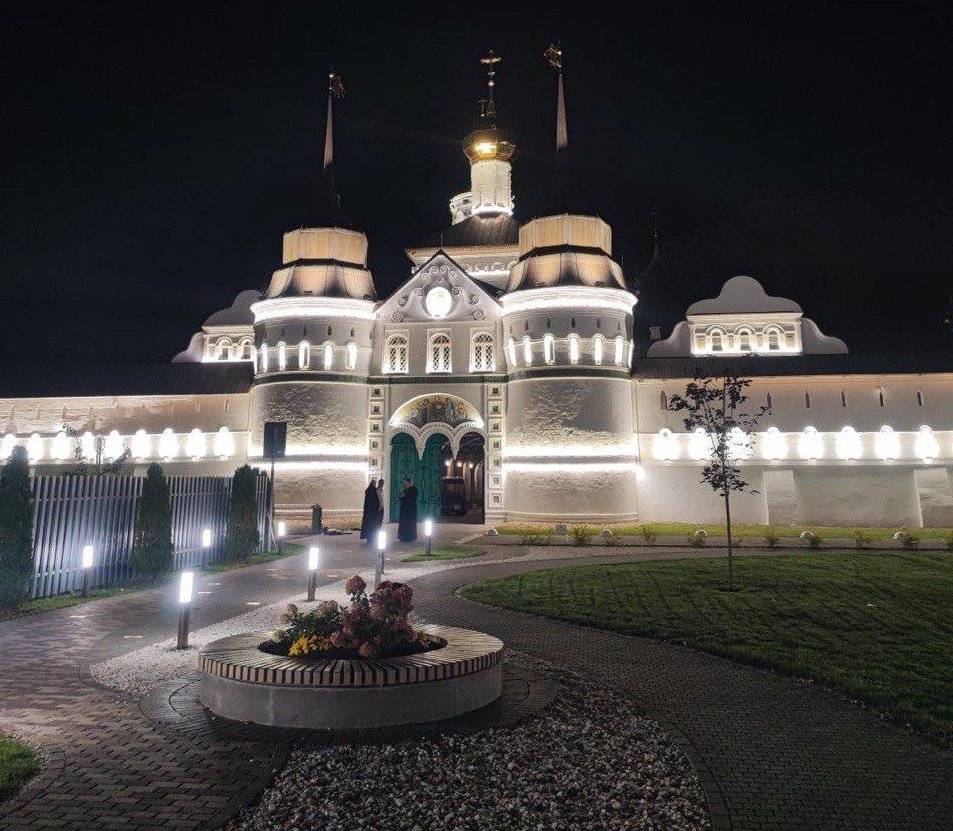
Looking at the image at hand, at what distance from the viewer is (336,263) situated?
3362 cm

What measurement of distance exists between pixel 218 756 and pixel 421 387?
91.8ft

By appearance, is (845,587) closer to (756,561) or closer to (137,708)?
(756,561)

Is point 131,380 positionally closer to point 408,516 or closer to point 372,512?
point 372,512

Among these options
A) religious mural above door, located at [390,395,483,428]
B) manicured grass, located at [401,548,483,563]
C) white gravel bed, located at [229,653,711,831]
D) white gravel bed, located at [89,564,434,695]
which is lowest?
white gravel bed, located at [229,653,711,831]

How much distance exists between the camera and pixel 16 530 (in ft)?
41.5

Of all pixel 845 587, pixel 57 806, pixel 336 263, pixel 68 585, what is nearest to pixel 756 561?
pixel 845 587

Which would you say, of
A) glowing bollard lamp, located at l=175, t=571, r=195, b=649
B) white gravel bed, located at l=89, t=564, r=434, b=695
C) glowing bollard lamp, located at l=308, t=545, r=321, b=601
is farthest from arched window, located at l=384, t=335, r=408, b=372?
glowing bollard lamp, located at l=175, t=571, r=195, b=649

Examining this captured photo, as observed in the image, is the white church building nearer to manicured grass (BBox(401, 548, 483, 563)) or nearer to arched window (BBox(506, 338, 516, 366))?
arched window (BBox(506, 338, 516, 366))

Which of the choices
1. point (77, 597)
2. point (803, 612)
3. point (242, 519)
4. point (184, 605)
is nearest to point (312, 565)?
point (184, 605)

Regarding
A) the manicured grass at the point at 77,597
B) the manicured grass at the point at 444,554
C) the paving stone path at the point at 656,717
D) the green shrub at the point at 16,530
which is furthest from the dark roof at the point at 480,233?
the paving stone path at the point at 656,717

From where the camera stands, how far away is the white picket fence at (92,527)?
13.6m

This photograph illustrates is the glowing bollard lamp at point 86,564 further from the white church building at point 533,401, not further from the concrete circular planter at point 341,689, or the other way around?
the white church building at point 533,401

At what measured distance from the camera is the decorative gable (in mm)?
33438

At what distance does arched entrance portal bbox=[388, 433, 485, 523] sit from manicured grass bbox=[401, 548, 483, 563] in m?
10.6
